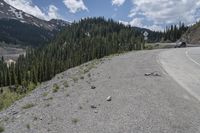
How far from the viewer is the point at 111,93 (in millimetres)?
13133

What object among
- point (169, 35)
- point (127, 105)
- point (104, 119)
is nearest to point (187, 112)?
point (127, 105)

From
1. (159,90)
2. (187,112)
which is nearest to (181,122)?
(187,112)

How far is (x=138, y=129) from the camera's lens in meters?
8.62

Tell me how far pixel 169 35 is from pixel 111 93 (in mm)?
131635

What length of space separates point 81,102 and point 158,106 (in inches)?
124

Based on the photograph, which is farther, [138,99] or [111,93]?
[111,93]

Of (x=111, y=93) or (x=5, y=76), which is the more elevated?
(x=111, y=93)

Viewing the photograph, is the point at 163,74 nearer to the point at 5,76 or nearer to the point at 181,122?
the point at 181,122

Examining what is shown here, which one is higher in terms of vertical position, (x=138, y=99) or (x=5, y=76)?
(x=138, y=99)

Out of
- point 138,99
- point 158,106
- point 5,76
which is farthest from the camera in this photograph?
point 5,76

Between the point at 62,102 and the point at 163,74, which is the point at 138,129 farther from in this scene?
the point at 163,74

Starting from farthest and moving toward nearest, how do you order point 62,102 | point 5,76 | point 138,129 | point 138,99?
point 5,76
point 62,102
point 138,99
point 138,129

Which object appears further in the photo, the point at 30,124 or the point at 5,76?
the point at 5,76

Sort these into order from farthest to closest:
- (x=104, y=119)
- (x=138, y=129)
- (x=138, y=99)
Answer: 1. (x=138, y=99)
2. (x=104, y=119)
3. (x=138, y=129)
